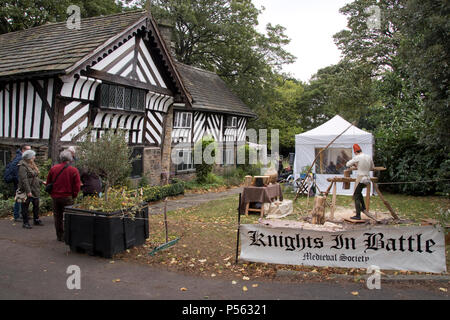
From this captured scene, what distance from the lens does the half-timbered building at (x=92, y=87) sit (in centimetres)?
1076

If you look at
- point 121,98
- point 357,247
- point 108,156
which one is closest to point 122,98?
point 121,98

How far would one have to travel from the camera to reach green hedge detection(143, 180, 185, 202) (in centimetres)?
1323

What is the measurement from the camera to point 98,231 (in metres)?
6.38

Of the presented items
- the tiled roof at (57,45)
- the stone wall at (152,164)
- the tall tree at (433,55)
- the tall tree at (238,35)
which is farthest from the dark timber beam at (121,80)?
the tall tree at (238,35)

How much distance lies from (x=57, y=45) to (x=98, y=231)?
8477 millimetres

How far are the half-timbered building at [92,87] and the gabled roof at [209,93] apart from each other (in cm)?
437

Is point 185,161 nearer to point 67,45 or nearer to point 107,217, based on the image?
point 67,45

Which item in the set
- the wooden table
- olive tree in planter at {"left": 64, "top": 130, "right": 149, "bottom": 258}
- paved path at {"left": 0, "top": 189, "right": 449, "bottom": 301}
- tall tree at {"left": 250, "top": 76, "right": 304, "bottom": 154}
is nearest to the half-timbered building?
olive tree in planter at {"left": 64, "top": 130, "right": 149, "bottom": 258}

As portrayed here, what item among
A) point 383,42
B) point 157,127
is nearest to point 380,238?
point 157,127

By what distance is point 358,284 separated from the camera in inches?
207

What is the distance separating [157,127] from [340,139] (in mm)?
7781

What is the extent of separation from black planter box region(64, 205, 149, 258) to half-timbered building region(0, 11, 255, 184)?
392 cm

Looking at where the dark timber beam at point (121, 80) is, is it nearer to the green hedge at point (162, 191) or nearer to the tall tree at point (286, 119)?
the green hedge at point (162, 191)

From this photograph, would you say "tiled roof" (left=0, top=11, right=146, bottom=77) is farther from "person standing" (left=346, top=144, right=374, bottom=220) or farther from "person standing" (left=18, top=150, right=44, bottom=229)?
"person standing" (left=346, top=144, right=374, bottom=220)
